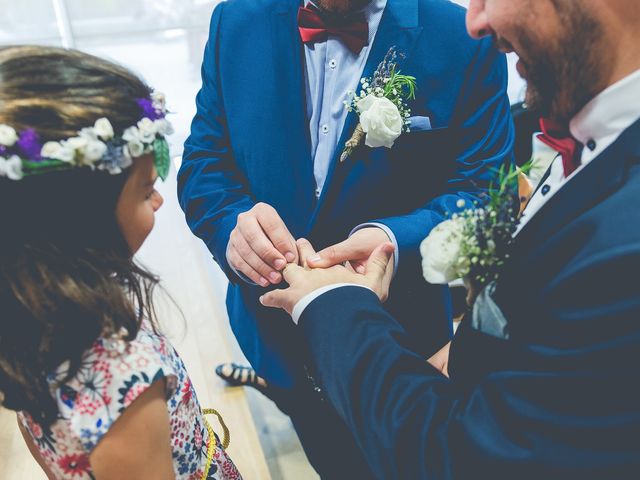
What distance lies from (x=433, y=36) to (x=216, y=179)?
2.32 ft

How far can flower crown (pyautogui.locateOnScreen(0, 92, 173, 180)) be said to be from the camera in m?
0.79

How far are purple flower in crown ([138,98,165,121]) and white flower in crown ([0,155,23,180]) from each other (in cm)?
23

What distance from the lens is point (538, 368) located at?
71 centimetres

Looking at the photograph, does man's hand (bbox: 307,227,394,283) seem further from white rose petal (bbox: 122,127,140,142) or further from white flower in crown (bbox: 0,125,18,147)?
white flower in crown (bbox: 0,125,18,147)

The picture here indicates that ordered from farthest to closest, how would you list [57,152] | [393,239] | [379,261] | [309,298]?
[393,239]
[379,261]
[309,298]
[57,152]

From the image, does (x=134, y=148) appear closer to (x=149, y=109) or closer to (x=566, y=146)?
(x=149, y=109)

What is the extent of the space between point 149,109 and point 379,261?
589mm

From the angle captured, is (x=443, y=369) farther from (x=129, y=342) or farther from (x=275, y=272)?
(x=129, y=342)

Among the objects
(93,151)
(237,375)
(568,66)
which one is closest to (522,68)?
(568,66)

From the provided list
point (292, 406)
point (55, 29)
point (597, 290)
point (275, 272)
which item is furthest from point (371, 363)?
point (55, 29)

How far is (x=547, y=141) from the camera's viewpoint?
3.01ft

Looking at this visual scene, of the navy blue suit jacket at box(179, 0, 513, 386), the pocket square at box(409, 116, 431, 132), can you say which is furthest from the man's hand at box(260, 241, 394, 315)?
the pocket square at box(409, 116, 431, 132)

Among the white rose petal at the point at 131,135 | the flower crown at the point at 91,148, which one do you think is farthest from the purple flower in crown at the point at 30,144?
the white rose petal at the point at 131,135

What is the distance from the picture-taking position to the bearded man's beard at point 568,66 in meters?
0.73
